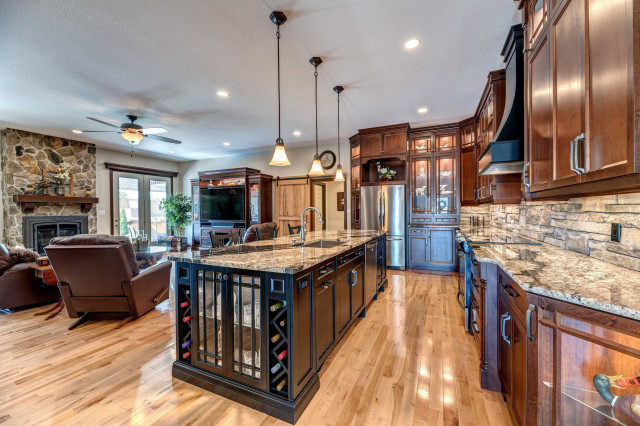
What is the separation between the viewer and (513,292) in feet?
4.24

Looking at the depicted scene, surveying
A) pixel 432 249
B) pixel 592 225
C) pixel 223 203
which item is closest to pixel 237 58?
pixel 592 225

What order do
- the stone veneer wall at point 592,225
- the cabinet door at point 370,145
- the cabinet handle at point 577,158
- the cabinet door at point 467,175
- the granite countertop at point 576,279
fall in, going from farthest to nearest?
the cabinet door at point 370,145 → the cabinet door at point 467,175 → the stone veneer wall at point 592,225 → the cabinet handle at point 577,158 → the granite countertop at point 576,279

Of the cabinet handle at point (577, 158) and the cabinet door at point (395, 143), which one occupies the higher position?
the cabinet door at point (395, 143)

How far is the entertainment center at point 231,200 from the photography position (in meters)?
7.08

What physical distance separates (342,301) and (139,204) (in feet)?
25.5

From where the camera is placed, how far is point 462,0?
2082 millimetres

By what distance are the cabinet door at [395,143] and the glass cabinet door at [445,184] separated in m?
0.69

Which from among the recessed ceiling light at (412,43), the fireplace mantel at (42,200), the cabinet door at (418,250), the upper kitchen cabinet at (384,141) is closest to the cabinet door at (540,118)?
A: the recessed ceiling light at (412,43)

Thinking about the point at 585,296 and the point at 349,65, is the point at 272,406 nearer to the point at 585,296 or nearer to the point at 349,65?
the point at 585,296

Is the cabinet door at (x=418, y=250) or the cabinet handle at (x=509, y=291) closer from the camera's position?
the cabinet handle at (x=509, y=291)

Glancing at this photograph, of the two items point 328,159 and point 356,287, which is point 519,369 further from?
point 328,159

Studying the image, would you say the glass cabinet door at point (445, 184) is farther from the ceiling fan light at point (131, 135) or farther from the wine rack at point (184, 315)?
the ceiling fan light at point (131, 135)

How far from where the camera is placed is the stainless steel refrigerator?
16.8 feet

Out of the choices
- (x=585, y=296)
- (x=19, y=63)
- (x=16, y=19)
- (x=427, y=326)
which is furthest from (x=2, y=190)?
(x=585, y=296)
